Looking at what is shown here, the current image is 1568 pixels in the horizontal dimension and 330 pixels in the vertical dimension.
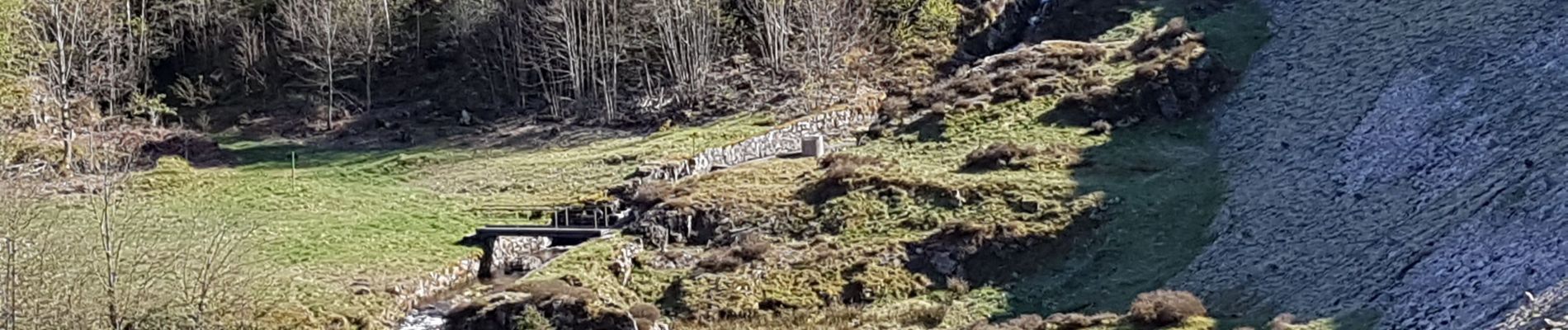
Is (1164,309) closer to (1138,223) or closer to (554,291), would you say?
(1138,223)

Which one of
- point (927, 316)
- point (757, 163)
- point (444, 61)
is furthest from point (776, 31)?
point (927, 316)

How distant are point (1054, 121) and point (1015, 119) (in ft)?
4.39

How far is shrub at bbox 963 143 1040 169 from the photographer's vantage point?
52.4 m

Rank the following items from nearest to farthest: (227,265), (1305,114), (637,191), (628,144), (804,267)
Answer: (227,265), (804,267), (1305,114), (637,191), (628,144)

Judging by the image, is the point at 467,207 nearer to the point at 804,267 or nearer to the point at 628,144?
the point at 628,144

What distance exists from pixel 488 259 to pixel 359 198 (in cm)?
992

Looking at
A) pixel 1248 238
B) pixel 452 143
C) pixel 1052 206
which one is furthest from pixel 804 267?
pixel 452 143

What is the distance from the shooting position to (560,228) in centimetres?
5256

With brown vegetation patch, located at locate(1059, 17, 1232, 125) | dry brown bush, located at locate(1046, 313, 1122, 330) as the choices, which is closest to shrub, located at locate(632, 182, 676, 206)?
brown vegetation patch, located at locate(1059, 17, 1232, 125)

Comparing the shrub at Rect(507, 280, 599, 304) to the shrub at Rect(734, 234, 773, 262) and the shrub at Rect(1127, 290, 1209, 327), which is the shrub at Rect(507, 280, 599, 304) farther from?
the shrub at Rect(1127, 290, 1209, 327)

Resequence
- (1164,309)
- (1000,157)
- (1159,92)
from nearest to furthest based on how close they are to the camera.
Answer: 1. (1164,309)
2. (1000,157)
3. (1159,92)

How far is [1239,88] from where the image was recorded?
186 feet

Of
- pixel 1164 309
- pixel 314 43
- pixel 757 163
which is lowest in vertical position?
pixel 757 163

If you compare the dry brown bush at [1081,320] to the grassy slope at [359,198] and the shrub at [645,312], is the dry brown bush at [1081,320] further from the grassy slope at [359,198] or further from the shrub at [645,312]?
the grassy slope at [359,198]
